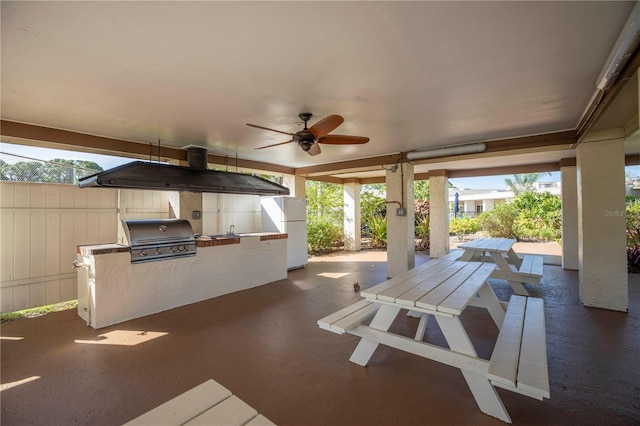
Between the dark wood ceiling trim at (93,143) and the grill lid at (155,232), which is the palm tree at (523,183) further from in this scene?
the grill lid at (155,232)

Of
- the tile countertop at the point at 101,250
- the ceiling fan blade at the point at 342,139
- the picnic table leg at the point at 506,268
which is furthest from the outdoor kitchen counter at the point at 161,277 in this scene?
the picnic table leg at the point at 506,268

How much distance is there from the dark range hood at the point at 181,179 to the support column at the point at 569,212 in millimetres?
6109

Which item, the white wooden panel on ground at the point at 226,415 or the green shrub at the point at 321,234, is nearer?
the white wooden panel on ground at the point at 226,415

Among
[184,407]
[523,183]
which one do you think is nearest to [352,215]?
[184,407]

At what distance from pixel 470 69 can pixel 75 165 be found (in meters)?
5.72

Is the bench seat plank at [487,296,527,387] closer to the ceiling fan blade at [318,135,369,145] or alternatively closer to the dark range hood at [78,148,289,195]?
the ceiling fan blade at [318,135,369,145]

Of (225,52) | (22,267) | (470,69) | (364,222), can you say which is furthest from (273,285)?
(364,222)

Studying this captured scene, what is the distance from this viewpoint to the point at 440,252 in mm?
7977

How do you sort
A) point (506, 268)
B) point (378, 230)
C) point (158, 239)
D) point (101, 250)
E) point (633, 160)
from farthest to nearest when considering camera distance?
1. point (378, 230)
2. point (633, 160)
3. point (506, 268)
4. point (158, 239)
5. point (101, 250)

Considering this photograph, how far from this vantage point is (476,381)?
6.22 ft

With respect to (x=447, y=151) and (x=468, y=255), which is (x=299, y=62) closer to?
(x=447, y=151)

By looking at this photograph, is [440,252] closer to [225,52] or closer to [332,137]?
[332,137]

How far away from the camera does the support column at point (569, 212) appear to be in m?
5.92

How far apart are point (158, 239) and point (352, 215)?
646 centimetres
